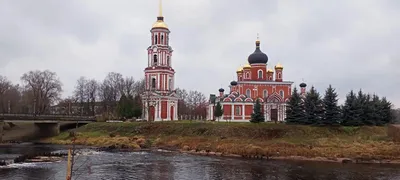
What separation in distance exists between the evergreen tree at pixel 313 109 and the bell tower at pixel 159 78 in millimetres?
21957

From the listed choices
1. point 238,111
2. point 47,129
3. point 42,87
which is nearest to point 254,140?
point 238,111

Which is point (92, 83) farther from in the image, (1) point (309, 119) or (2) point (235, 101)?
(1) point (309, 119)

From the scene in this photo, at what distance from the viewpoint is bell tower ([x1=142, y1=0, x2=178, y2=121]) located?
58.9m

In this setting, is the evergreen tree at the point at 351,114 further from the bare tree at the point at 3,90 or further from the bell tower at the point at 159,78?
the bare tree at the point at 3,90

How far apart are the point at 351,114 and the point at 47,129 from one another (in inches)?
1586

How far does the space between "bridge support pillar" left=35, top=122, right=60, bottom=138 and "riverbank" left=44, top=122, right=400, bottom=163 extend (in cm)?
237

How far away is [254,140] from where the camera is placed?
4031 centimetres

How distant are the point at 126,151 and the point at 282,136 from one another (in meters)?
16.0

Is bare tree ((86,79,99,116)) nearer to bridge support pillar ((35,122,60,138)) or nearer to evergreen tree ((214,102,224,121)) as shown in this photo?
bridge support pillar ((35,122,60,138))

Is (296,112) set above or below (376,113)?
above

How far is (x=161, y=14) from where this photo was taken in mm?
62438

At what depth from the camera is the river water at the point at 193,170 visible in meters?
23.8

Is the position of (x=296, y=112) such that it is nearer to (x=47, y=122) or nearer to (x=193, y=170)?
(x=193, y=170)

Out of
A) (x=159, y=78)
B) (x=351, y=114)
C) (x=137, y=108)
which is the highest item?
(x=159, y=78)
